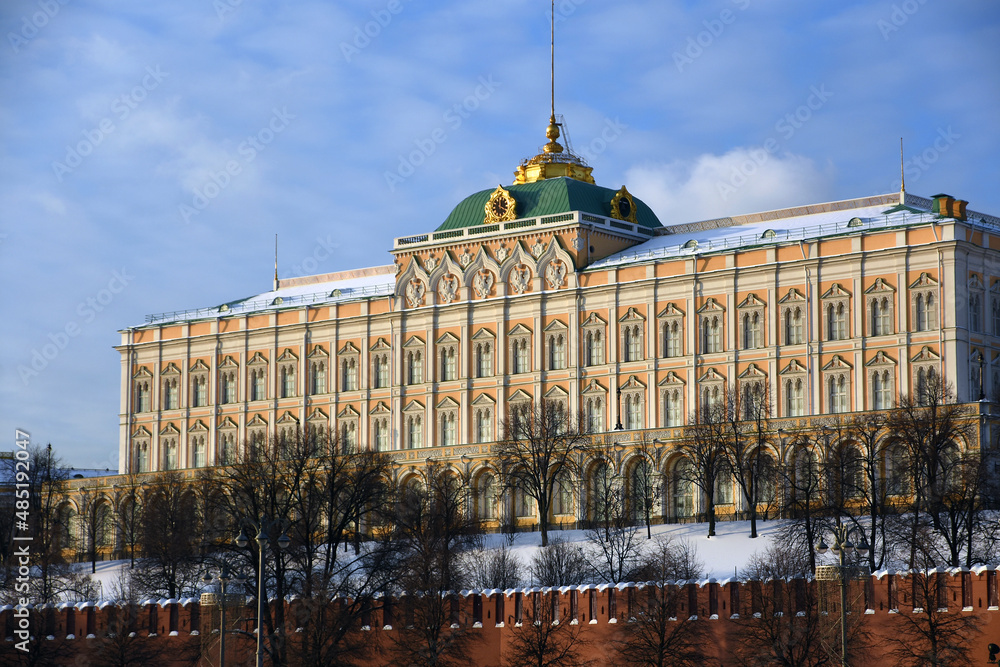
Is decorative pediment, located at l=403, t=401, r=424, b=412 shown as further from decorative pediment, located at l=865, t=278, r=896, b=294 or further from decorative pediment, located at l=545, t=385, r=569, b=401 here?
decorative pediment, located at l=865, t=278, r=896, b=294

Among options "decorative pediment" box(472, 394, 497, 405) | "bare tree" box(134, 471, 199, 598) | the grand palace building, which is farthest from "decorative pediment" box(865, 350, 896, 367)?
"bare tree" box(134, 471, 199, 598)

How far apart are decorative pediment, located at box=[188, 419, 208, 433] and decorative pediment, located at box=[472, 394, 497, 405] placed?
23.0 m

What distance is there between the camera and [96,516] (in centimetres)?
14725

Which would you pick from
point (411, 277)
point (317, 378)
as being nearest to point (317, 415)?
point (317, 378)

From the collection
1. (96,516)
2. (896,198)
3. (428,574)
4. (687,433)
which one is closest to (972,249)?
(896,198)

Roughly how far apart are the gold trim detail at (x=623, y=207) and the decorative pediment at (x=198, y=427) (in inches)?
1283

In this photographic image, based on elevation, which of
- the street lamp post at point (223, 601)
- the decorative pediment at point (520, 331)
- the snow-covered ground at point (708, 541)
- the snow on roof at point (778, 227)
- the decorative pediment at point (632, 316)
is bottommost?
the street lamp post at point (223, 601)

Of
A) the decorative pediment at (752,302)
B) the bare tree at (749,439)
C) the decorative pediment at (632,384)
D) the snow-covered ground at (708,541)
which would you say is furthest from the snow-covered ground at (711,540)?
the decorative pediment at (752,302)

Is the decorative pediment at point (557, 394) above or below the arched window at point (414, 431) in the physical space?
above

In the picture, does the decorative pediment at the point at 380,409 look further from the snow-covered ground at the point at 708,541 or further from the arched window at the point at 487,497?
the snow-covered ground at the point at 708,541

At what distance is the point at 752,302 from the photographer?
127m

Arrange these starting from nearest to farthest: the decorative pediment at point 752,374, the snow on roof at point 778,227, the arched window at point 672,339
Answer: the snow on roof at point 778,227, the decorative pediment at point 752,374, the arched window at point 672,339

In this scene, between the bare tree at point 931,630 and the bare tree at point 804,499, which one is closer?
the bare tree at point 931,630

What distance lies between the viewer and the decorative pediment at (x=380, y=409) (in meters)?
142
